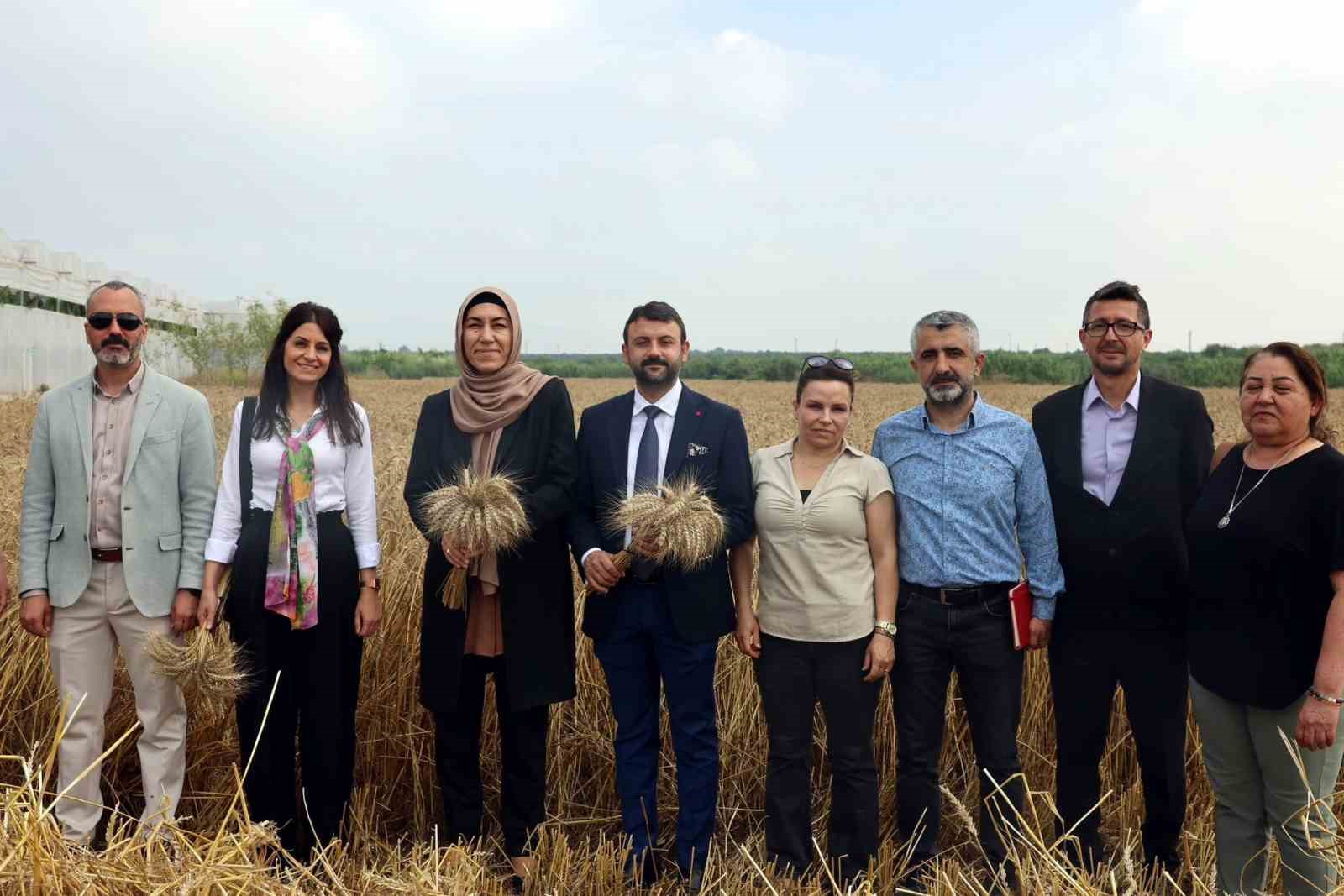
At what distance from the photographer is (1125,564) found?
3490 mm

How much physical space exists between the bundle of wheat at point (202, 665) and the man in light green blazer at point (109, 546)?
0.23 metres

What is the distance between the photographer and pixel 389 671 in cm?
450

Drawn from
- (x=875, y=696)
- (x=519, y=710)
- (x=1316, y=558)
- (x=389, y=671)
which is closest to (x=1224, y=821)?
(x=1316, y=558)

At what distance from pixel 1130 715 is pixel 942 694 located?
0.71 m

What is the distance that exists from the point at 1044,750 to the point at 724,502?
2158 millimetres

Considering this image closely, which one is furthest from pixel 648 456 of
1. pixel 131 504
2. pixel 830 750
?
pixel 131 504

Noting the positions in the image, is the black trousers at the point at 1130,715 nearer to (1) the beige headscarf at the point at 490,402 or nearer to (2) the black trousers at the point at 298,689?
(1) the beige headscarf at the point at 490,402

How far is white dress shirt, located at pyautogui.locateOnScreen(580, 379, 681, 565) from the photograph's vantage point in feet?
12.3

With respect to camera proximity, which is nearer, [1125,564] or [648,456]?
[1125,564]

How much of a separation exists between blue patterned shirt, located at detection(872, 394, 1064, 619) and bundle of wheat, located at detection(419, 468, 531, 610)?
4.75 ft

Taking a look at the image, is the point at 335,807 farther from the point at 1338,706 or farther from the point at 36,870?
the point at 1338,706

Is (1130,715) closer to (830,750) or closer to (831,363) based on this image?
(830,750)

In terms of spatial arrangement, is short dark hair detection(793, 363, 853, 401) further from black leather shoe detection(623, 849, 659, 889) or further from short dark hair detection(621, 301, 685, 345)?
black leather shoe detection(623, 849, 659, 889)

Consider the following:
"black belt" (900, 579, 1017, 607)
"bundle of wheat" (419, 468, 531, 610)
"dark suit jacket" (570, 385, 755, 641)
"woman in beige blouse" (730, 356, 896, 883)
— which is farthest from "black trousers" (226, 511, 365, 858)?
"black belt" (900, 579, 1017, 607)
